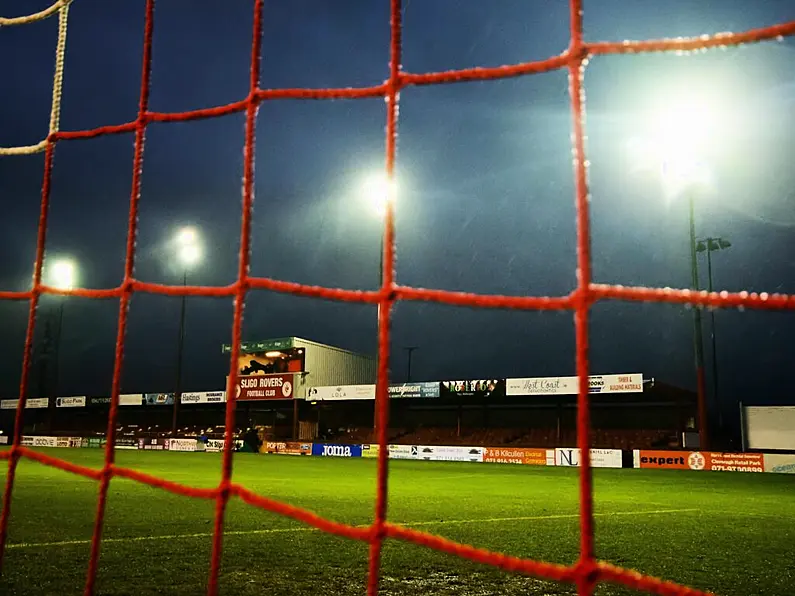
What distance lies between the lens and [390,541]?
5.25m

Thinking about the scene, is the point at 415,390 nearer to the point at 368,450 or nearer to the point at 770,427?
the point at 368,450

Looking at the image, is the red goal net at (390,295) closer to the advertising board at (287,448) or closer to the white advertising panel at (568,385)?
the white advertising panel at (568,385)

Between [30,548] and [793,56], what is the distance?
104ft

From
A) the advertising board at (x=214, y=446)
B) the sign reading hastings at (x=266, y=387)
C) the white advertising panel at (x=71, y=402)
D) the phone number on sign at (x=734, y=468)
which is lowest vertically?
the phone number on sign at (x=734, y=468)

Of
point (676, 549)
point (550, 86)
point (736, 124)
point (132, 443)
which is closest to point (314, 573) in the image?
point (676, 549)

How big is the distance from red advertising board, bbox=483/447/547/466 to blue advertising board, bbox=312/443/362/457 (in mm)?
5146

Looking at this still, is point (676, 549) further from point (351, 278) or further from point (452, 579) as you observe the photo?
point (351, 278)

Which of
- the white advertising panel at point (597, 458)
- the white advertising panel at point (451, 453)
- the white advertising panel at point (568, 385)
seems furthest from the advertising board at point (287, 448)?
the white advertising panel at point (597, 458)

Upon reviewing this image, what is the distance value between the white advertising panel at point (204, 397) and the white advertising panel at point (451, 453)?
14005 millimetres

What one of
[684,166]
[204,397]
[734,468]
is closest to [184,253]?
[204,397]

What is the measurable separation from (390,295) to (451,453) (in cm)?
2181

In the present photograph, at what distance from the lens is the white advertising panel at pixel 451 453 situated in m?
22.8

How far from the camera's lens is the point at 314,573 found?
13.7 feet

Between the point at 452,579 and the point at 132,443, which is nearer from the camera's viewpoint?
the point at 452,579
